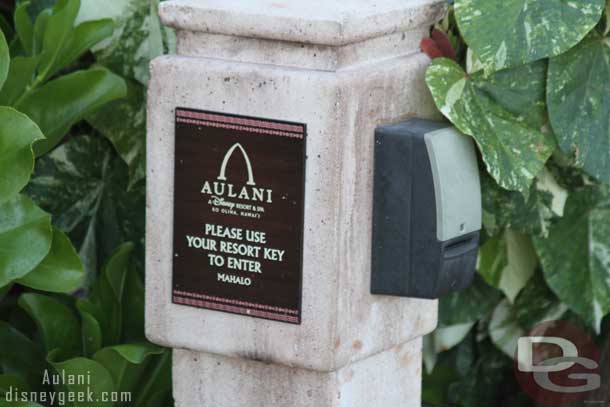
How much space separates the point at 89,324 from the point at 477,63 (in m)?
0.99

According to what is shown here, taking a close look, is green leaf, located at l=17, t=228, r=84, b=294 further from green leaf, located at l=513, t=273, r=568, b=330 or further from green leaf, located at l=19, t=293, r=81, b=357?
green leaf, located at l=513, t=273, r=568, b=330

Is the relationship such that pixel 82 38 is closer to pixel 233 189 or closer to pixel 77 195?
pixel 77 195

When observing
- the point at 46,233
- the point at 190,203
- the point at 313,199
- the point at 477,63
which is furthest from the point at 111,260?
the point at 477,63

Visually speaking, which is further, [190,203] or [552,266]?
[552,266]

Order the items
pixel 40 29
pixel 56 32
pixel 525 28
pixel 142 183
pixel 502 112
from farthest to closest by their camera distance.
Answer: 1. pixel 142 183
2. pixel 40 29
3. pixel 56 32
4. pixel 502 112
5. pixel 525 28

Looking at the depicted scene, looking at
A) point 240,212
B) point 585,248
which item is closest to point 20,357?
point 240,212

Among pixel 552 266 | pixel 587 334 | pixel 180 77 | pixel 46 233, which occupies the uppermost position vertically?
pixel 180 77

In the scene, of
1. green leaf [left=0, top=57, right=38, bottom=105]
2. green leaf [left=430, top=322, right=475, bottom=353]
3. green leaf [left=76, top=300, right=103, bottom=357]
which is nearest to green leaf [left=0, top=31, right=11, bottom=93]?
green leaf [left=0, top=57, right=38, bottom=105]

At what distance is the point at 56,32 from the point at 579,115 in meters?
1.08

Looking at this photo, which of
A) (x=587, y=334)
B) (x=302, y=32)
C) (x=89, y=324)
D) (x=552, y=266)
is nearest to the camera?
(x=302, y=32)

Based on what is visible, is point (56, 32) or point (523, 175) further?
point (56, 32)

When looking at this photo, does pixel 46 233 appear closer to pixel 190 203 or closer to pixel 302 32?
pixel 190 203

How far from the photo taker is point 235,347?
235 centimetres

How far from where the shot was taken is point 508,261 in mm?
3012
